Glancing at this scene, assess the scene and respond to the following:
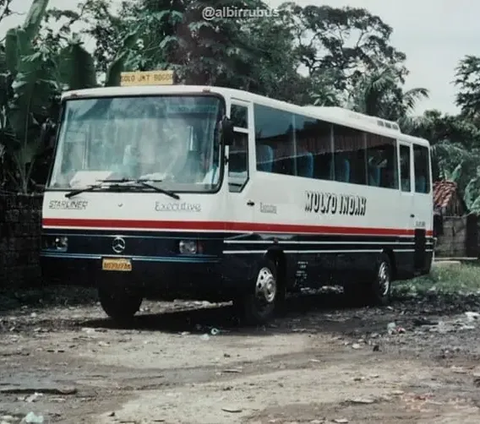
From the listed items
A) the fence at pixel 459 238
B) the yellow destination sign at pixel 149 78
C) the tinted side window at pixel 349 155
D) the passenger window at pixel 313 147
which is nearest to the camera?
the yellow destination sign at pixel 149 78

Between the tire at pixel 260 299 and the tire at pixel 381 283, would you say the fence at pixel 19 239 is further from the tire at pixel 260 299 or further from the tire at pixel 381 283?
the tire at pixel 381 283

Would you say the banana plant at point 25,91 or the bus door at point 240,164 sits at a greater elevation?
the banana plant at point 25,91

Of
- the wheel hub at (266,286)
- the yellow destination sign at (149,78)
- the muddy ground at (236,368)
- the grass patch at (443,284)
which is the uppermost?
the yellow destination sign at (149,78)

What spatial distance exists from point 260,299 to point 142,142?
7.76 feet

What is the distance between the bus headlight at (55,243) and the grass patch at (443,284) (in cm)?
785

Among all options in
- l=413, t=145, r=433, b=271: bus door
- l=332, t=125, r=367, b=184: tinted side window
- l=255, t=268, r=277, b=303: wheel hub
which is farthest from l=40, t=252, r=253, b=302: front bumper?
l=413, t=145, r=433, b=271: bus door

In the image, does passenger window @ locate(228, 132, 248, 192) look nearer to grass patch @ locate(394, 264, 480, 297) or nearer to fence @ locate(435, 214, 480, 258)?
grass patch @ locate(394, 264, 480, 297)

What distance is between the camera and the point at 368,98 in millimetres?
28344

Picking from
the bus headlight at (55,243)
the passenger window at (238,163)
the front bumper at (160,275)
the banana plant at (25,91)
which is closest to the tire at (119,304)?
the front bumper at (160,275)

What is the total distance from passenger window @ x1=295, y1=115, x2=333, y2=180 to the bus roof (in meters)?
0.12

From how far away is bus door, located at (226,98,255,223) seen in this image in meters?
10.8

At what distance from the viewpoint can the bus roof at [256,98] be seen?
10.9 meters

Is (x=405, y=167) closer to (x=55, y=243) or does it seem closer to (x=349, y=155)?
(x=349, y=155)

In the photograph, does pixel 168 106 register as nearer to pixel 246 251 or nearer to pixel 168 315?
pixel 246 251
